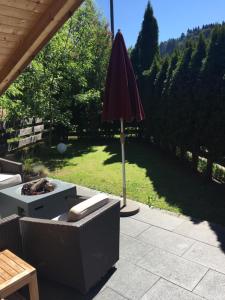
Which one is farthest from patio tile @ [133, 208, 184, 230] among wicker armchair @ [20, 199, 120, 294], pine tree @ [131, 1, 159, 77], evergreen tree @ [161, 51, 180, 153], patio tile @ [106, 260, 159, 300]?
pine tree @ [131, 1, 159, 77]

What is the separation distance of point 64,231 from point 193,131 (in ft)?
17.4

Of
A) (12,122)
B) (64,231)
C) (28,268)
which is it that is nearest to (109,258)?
(64,231)

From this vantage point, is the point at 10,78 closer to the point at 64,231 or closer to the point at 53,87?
the point at 64,231

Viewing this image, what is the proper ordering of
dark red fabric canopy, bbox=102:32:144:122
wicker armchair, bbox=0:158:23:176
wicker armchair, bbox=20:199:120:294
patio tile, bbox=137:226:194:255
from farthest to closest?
wicker armchair, bbox=0:158:23:176, dark red fabric canopy, bbox=102:32:144:122, patio tile, bbox=137:226:194:255, wicker armchair, bbox=20:199:120:294

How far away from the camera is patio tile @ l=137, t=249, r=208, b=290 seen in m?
3.09

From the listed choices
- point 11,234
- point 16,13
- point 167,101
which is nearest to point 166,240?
point 11,234

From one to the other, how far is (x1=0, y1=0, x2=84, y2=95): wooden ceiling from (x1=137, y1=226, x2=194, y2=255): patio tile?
2934mm

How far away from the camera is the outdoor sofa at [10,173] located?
5.01 metres

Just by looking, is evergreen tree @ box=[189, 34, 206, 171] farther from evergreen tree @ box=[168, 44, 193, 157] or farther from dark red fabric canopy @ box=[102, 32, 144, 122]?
dark red fabric canopy @ box=[102, 32, 144, 122]

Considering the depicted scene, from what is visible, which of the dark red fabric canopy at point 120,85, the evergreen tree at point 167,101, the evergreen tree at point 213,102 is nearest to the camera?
the dark red fabric canopy at point 120,85

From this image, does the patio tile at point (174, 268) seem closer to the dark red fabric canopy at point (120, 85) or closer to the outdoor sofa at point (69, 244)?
the outdoor sofa at point (69, 244)

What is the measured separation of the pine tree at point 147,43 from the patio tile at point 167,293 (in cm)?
1225

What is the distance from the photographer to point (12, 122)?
948cm

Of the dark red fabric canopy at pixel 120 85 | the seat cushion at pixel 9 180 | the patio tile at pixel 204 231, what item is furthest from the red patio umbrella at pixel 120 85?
the seat cushion at pixel 9 180
